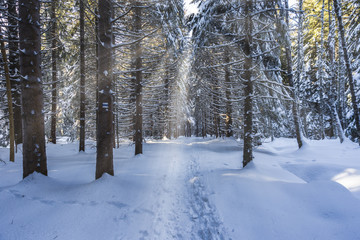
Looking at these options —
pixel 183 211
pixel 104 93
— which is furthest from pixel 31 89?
Answer: pixel 183 211

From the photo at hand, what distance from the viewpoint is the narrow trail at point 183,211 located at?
316 centimetres

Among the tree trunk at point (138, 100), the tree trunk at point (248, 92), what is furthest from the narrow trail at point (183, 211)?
the tree trunk at point (138, 100)

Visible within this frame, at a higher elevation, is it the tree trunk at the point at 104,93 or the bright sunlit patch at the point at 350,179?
the tree trunk at the point at 104,93

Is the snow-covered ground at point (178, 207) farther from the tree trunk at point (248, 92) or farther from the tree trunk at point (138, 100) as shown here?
the tree trunk at point (138, 100)

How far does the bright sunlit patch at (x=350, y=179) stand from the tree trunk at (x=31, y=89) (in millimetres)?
8093

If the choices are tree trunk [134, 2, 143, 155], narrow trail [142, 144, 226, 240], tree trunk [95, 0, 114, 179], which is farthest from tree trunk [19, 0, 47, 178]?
tree trunk [134, 2, 143, 155]

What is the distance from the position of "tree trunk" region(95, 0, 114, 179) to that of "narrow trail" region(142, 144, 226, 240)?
1789mm

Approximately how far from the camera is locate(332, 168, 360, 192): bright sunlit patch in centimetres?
447

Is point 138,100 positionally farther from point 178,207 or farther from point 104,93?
point 178,207

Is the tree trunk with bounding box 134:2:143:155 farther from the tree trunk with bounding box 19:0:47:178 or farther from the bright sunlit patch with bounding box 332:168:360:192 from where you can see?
the bright sunlit patch with bounding box 332:168:360:192

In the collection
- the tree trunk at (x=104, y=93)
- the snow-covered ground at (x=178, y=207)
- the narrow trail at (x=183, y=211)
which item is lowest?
the narrow trail at (x=183, y=211)

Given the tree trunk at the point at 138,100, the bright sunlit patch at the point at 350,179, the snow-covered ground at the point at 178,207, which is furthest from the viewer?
the tree trunk at the point at 138,100

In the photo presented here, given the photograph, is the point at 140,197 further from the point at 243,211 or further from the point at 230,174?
the point at 230,174

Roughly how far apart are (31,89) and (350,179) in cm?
906
